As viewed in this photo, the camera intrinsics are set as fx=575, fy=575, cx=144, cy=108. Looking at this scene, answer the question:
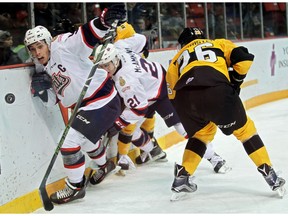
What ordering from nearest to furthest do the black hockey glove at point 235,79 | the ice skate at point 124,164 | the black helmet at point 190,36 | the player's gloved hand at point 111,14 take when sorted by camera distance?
1. the player's gloved hand at point 111,14
2. the black hockey glove at point 235,79
3. the black helmet at point 190,36
4. the ice skate at point 124,164

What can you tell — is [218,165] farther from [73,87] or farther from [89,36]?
[89,36]

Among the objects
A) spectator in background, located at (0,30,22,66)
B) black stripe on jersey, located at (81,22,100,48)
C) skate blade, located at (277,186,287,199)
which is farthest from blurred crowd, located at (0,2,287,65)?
skate blade, located at (277,186,287,199)

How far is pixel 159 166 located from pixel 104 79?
100 centimetres

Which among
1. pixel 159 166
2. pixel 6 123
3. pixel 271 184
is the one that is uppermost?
pixel 6 123

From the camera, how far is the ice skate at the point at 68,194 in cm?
304

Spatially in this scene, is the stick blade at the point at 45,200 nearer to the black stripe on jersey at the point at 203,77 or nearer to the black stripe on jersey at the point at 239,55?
the black stripe on jersey at the point at 203,77

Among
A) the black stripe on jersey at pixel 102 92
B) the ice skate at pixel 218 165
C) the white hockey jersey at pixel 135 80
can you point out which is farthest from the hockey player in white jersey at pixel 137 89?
the ice skate at pixel 218 165

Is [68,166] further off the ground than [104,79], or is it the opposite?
[104,79]

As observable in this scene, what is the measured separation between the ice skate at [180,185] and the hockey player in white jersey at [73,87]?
18.5 inches

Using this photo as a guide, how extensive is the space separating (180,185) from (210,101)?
1.57 feet

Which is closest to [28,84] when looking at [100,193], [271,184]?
[100,193]

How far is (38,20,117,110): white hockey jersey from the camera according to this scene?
117 inches

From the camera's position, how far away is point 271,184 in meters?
2.91

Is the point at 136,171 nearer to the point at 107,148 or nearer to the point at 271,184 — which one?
the point at 107,148
